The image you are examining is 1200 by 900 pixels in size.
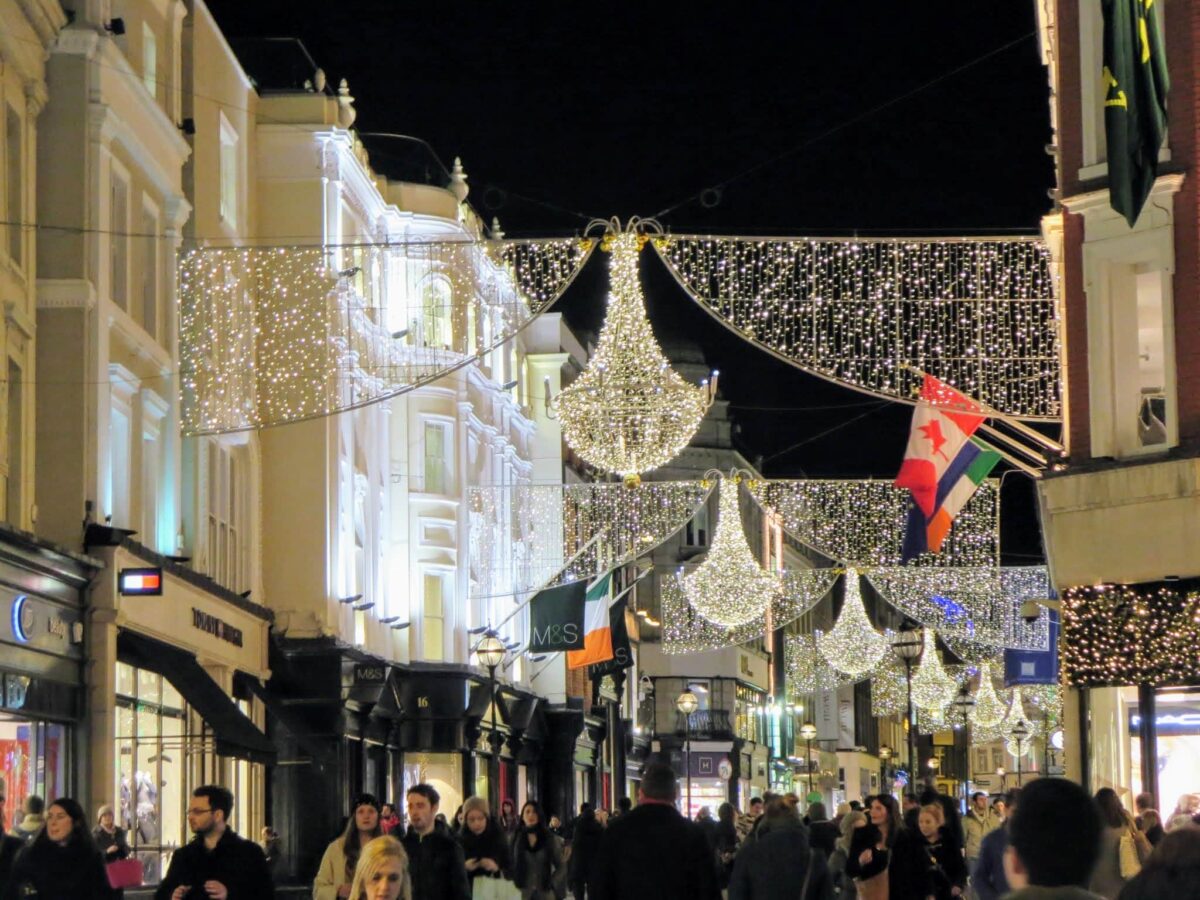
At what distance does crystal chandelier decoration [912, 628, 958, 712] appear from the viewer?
74.4 m

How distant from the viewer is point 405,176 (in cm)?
4672

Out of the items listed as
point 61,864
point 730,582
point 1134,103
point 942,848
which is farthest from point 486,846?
point 730,582

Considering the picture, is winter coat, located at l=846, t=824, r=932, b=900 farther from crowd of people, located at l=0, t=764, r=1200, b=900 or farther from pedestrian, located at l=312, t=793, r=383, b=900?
pedestrian, located at l=312, t=793, r=383, b=900

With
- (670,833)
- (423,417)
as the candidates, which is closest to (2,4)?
(670,833)

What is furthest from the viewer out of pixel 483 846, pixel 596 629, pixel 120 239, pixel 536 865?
pixel 596 629

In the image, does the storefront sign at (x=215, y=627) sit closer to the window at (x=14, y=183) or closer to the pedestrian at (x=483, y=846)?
the window at (x=14, y=183)

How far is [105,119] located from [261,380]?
7663 mm

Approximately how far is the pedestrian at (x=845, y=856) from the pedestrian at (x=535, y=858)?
351 cm

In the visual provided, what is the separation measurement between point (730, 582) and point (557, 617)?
5.39 meters

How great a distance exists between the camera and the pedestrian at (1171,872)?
6930 millimetres

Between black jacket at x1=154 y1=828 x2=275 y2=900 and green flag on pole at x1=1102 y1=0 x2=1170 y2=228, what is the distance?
11030 millimetres

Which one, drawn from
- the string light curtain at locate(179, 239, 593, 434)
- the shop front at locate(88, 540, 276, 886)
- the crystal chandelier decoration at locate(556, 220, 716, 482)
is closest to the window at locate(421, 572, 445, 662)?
the string light curtain at locate(179, 239, 593, 434)

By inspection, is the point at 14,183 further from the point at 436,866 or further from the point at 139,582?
the point at 436,866

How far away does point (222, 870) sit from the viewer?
1073 centimetres
